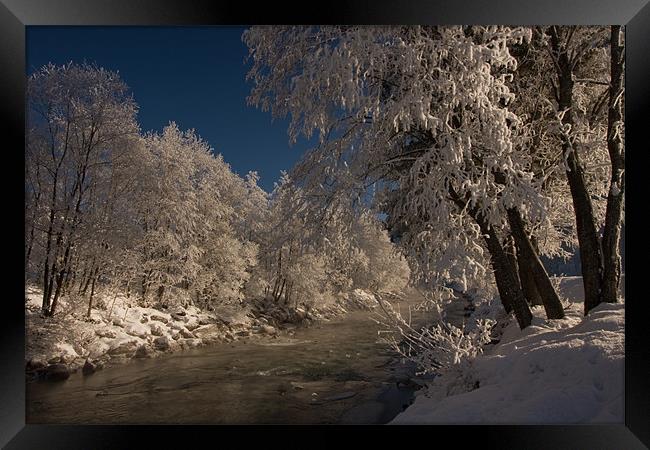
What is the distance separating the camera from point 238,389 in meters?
5.16

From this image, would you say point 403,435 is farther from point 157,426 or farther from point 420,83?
point 420,83

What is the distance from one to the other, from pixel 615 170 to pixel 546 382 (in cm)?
219

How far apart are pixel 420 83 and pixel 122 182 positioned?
478 cm

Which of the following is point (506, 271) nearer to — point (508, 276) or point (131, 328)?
point (508, 276)

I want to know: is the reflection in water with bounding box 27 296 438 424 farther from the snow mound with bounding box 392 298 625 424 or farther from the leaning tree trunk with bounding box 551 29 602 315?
the leaning tree trunk with bounding box 551 29 602 315

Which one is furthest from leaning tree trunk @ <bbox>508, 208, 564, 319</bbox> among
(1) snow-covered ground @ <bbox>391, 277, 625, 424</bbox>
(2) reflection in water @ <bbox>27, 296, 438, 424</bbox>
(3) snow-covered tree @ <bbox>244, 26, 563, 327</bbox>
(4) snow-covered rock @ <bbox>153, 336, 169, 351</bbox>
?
(4) snow-covered rock @ <bbox>153, 336, 169, 351</bbox>

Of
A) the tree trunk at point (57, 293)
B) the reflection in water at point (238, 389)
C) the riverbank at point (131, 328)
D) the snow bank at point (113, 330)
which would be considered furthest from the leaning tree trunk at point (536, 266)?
the tree trunk at point (57, 293)

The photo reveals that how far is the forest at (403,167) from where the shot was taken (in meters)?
3.36

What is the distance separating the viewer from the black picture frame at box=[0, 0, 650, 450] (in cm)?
324

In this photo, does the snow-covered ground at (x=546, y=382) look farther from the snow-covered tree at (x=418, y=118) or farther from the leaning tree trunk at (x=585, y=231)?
the snow-covered tree at (x=418, y=118)

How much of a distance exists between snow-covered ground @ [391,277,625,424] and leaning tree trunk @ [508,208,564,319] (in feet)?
1.27

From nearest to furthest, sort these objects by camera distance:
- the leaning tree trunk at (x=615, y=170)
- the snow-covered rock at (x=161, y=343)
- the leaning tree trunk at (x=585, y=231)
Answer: the leaning tree trunk at (x=615, y=170)
the leaning tree trunk at (x=585, y=231)
the snow-covered rock at (x=161, y=343)

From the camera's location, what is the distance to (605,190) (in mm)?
4426
